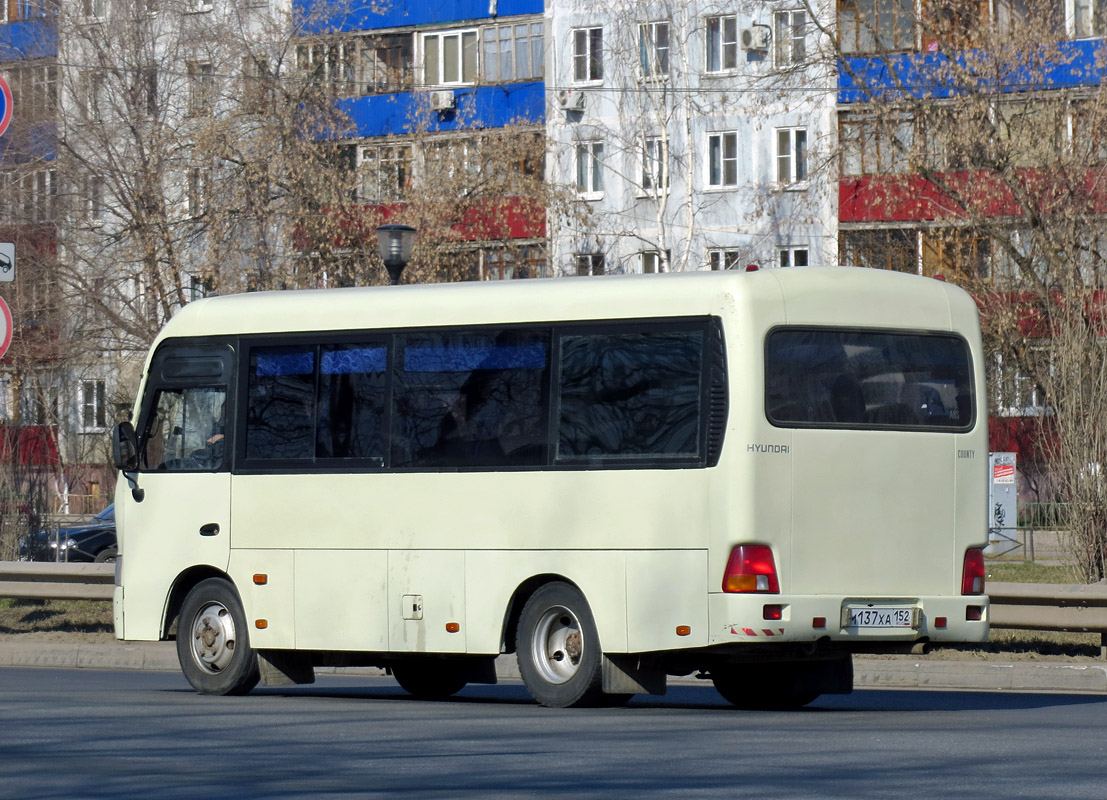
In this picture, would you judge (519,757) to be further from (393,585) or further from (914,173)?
(914,173)

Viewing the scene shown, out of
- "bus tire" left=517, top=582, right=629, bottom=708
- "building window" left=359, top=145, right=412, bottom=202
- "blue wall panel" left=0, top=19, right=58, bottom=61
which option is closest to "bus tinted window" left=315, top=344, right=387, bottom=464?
"bus tire" left=517, top=582, right=629, bottom=708

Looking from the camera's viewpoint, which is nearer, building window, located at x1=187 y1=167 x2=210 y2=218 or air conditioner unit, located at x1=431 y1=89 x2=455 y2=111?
building window, located at x1=187 y1=167 x2=210 y2=218

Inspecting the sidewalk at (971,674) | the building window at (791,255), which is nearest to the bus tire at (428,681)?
the sidewalk at (971,674)

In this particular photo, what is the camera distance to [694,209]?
173ft

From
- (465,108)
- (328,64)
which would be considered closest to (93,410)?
(465,108)

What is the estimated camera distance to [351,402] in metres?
14.9

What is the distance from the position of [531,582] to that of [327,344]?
247cm

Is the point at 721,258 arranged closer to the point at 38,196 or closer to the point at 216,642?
the point at 38,196

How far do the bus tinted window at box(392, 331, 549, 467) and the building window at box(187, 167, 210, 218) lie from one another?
25674 millimetres

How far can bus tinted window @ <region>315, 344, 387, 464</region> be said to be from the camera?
14.8m

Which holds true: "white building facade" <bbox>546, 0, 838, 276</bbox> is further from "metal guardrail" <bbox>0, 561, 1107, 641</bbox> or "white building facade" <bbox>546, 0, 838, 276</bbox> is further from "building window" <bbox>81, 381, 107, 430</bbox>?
"metal guardrail" <bbox>0, 561, 1107, 641</bbox>

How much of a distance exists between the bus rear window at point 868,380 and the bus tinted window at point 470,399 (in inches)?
67.8

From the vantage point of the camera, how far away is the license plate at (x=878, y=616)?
13.2 m

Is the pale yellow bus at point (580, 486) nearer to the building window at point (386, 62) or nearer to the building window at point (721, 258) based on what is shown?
the building window at point (721, 258)
